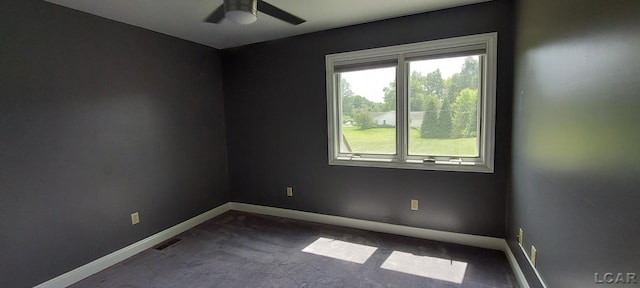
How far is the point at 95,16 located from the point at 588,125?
352 cm

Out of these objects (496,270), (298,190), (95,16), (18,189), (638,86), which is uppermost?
(95,16)

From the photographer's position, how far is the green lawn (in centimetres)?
272

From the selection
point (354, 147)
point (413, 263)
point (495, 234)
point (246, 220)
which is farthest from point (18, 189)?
point (495, 234)

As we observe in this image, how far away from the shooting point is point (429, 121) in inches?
110

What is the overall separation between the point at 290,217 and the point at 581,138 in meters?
2.95

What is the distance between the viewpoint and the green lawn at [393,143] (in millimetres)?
2719

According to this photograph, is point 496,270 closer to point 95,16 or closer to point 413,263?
point 413,263

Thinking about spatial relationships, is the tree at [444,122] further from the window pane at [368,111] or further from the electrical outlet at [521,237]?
the electrical outlet at [521,237]

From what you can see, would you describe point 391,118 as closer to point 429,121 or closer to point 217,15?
point 429,121

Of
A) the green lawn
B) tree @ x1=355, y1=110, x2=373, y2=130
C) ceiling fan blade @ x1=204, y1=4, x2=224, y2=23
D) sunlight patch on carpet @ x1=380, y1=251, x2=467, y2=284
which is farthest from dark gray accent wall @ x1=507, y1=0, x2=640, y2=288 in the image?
ceiling fan blade @ x1=204, y1=4, x2=224, y2=23

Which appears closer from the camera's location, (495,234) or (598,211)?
(598,211)

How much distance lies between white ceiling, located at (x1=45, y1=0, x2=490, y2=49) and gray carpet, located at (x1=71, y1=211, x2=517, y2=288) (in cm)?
217

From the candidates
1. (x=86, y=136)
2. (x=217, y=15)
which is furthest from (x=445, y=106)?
(x=86, y=136)

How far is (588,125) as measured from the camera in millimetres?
1211
